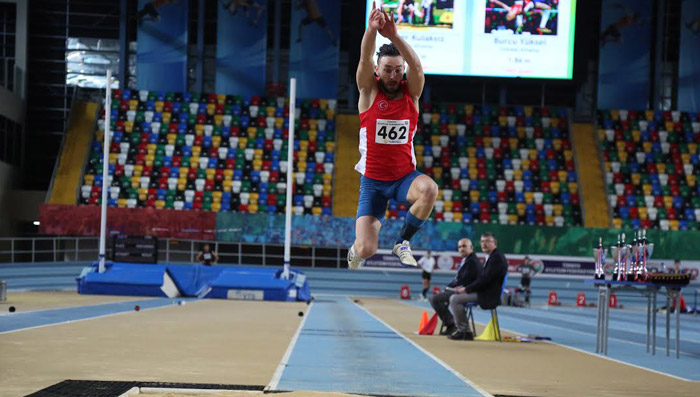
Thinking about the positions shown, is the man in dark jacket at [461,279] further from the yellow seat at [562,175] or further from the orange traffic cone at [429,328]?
the yellow seat at [562,175]

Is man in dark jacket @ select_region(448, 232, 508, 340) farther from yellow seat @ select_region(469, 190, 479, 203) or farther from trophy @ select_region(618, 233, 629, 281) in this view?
yellow seat @ select_region(469, 190, 479, 203)

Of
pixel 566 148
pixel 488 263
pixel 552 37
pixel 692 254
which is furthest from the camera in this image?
pixel 566 148

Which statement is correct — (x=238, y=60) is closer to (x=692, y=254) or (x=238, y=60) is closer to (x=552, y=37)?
(x=552, y=37)

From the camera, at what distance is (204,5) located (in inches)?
1401

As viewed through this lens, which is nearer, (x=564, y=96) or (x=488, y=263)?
(x=488, y=263)

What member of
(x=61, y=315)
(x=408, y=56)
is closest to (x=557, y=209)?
(x=61, y=315)

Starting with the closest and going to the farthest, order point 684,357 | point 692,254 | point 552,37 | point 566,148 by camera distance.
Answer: point 684,357 < point 692,254 < point 552,37 < point 566,148

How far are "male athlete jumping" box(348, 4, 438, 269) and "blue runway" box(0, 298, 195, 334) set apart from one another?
7.14 metres

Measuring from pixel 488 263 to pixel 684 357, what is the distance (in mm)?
2951

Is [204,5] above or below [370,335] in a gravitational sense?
above

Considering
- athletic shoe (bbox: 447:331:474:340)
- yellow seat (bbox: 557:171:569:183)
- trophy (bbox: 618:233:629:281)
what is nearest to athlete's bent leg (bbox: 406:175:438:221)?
trophy (bbox: 618:233:629:281)

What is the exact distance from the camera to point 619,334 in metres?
16.3

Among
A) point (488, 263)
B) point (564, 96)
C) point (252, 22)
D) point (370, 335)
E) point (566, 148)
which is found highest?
point (252, 22)

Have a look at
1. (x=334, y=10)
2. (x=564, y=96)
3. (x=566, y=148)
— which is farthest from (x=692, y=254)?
(x=334, y=10)
